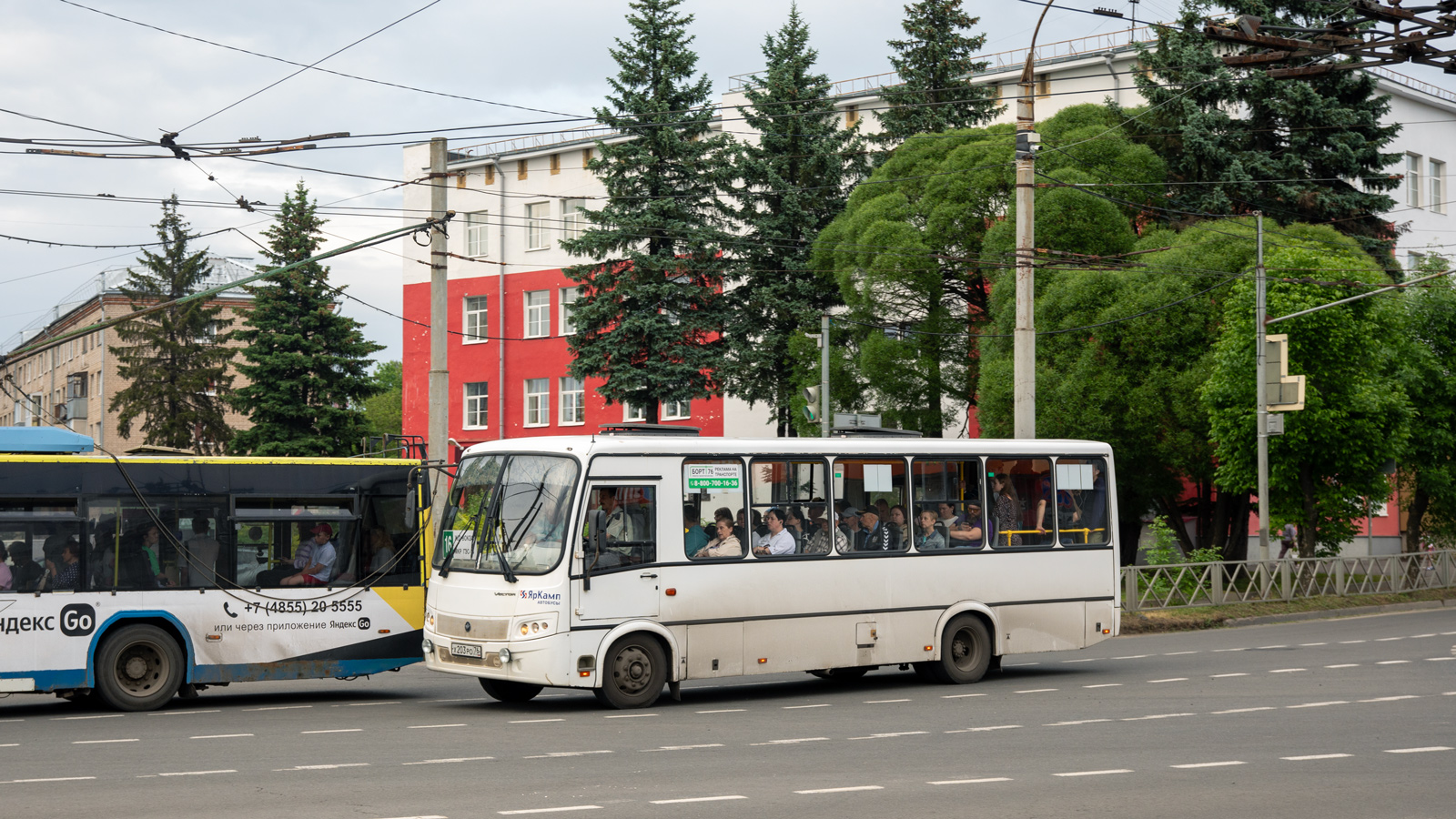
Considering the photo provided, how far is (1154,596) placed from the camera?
28.8m

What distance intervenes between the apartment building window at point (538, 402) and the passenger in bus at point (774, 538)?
49477 mm

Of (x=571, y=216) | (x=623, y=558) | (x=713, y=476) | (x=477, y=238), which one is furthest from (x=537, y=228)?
(x=623, y=558)

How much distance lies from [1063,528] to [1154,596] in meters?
11.2

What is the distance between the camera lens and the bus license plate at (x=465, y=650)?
1492 centimetres

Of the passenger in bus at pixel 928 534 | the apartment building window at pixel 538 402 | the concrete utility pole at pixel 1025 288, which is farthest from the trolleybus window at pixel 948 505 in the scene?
the apartment building window at pixel 538 402

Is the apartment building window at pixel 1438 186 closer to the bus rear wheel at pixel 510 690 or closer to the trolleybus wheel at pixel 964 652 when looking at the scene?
the trolleybus wheel at pixel 964 652

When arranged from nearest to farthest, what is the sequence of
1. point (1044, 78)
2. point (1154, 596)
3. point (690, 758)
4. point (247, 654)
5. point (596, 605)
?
1. point (690, 758)
2. point (596, 605)
3. point (247, 654)
4. point (1154, 596)
5. point (1044, 78)

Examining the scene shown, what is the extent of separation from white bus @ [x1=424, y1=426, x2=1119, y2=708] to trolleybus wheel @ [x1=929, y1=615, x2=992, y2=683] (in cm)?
2

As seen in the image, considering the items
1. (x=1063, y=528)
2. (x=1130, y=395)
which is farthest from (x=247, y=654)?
(x=1130, y=395)

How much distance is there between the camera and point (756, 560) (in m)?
16.1

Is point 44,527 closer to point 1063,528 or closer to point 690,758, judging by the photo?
point 690,758

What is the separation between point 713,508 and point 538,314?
51.2 meters

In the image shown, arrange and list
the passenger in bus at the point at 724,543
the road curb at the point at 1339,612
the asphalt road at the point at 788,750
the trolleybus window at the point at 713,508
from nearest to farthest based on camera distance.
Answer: the asphalt road at the point at 788,750 → the trolleybus window at the point at 713,508 → the passenger in bus at the point at 724,543 → the road curb at the point at 1339,612

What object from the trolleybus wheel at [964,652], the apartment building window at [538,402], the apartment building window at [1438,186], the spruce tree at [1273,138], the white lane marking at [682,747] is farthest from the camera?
the apartment building window at [538,402]
